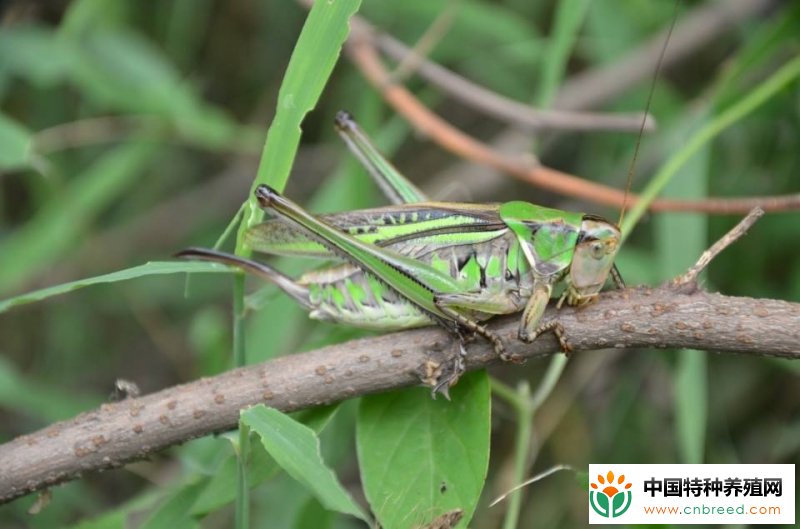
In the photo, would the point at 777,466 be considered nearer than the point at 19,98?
Yes

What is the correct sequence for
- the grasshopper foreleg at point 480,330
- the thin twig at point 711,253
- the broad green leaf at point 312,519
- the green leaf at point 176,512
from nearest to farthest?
the thin twig at point 711,253
the grasshopper foreleg at point 480,330
the green leaf at point 176,512
the broad green leaf at point 312,519

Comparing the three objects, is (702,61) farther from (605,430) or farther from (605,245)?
(605,245)

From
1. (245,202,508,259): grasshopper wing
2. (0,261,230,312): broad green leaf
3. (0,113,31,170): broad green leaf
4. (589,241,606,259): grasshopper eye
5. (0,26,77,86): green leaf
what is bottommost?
(0,261,230,312): broad green leaf

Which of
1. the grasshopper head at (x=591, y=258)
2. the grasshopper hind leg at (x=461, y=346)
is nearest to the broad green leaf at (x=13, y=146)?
the grasshopper hind leg at (x=461, y=346)

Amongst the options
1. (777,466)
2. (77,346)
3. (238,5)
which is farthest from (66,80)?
(777,466)

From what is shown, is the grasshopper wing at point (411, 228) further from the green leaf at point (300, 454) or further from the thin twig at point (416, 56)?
the thin twig at point (416, 56)

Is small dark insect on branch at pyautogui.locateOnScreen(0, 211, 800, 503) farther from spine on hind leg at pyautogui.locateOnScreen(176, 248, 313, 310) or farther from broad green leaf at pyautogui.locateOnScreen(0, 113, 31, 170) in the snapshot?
broad green leaf at pyautogui.locateOnScreen(0, 113, 31, 170)

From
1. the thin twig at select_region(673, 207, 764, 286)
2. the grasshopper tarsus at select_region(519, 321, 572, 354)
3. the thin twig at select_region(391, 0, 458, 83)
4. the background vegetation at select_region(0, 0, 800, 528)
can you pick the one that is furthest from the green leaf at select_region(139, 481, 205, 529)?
the thin twig at select_region(391, 0, 458, 83)
